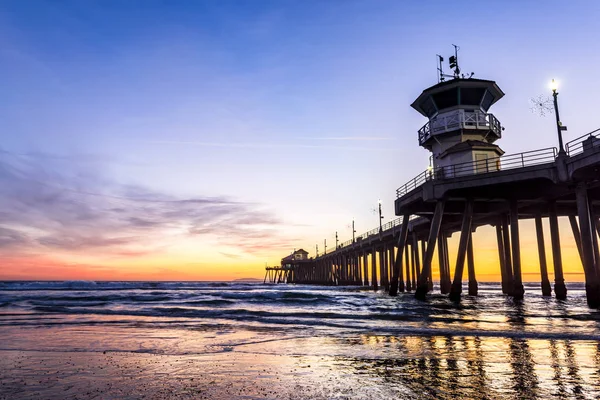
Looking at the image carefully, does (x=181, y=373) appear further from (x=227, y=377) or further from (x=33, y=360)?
(x=33, y=360)

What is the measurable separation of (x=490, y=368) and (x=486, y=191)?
22.1 metres

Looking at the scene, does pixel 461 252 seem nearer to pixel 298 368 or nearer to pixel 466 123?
pixel 466 123

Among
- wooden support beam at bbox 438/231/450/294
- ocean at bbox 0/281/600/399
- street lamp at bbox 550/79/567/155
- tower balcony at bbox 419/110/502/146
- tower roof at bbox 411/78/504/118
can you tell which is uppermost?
tower roof at bbox 411/78/504/118

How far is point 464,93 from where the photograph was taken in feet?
107

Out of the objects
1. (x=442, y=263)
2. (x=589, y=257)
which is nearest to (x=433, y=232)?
(x=589, y=257)

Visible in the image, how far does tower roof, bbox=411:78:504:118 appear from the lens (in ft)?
106

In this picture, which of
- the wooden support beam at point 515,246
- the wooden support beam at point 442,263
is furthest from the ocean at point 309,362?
the wooden support beam at point 442,263

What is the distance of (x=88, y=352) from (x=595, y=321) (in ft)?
52.7

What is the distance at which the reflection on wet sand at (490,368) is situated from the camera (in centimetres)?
534

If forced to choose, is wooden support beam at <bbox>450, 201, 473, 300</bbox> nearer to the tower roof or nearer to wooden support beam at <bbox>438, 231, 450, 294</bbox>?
the tower roof

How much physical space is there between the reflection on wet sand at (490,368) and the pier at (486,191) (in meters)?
13.3

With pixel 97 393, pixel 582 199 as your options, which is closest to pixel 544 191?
pixel 582 199

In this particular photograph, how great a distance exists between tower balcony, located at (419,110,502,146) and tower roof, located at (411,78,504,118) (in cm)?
90

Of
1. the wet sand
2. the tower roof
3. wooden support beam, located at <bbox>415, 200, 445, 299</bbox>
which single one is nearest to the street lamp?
wooden support beam, located at <bbox>415, 200, 445, 299</bbox>
